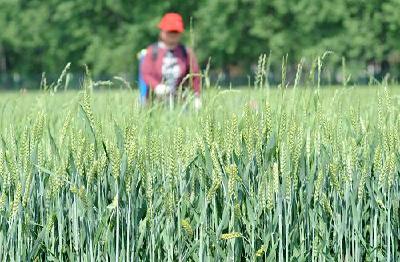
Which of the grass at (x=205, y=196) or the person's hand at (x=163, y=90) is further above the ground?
the person's hand at (x=163, y=90)

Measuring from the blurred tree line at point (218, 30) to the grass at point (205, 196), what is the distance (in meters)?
25.5

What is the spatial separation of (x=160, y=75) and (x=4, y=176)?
4.17 metres

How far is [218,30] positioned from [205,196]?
29334 millimetres

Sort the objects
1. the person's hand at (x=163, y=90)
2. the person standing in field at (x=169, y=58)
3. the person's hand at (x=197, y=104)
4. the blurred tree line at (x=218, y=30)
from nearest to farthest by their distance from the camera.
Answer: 1. the person's hand at (x=197, y=104)
2. the person's hand at (x=163, y=90)
3. the person standing in field at (x=169, y=58)
4. the blurred tree line at (x=218, y=30)

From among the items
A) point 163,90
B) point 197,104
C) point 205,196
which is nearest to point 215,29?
point 163,90

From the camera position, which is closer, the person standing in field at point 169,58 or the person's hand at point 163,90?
the person's hand at point 163,90

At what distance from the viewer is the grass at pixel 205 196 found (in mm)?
2838

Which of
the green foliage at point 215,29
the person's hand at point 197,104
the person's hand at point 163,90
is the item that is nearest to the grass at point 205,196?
the person's hand at point 197,104

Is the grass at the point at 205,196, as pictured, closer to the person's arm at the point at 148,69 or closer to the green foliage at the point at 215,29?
the person's arm at the point at 148,69

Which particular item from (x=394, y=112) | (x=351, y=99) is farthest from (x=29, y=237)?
(x=351, y=99)

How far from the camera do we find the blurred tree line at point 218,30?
3045 centimetres

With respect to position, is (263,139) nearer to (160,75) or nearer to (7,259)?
(7,259)

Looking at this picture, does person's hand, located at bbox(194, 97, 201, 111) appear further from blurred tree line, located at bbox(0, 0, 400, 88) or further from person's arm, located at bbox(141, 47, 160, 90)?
blurred tree line, located at bbox(0, 0, 400, 88)

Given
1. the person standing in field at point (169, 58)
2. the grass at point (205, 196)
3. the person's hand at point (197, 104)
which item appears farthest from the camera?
the person standing in field at point (169, 58)
